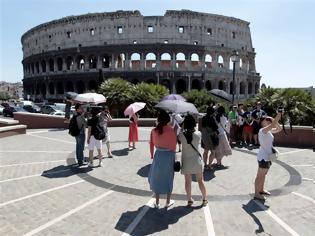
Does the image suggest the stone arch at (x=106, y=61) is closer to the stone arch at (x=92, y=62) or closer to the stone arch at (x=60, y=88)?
the stone arch at (x=92, y=62)

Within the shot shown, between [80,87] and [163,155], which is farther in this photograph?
[80,87]

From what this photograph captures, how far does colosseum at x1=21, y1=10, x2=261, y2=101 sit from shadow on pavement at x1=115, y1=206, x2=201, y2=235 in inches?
2048

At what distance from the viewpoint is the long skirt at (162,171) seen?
6.73 metres

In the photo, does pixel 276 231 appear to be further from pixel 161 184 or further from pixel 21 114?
pixel 21 114

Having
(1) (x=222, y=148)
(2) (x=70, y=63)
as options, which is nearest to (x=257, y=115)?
(1) (x=222, y=148)

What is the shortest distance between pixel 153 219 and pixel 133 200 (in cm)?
118

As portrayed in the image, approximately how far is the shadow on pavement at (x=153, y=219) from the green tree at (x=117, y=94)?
56.5ft

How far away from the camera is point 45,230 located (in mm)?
5922

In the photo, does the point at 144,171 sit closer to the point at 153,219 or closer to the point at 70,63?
the point at 153,219

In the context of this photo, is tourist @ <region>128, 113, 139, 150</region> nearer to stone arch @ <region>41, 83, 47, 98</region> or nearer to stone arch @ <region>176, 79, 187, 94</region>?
stone arch @ <region>176, 79, 187, 94</region>

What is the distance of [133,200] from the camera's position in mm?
7594

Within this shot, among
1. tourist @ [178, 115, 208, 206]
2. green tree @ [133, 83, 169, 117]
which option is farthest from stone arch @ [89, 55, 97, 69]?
tourist @ [178, 115, 208, 206]

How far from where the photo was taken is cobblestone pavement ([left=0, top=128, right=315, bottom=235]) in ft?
20.1

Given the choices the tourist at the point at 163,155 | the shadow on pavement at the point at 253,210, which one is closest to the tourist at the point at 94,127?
the tourist at the point at 163,155
